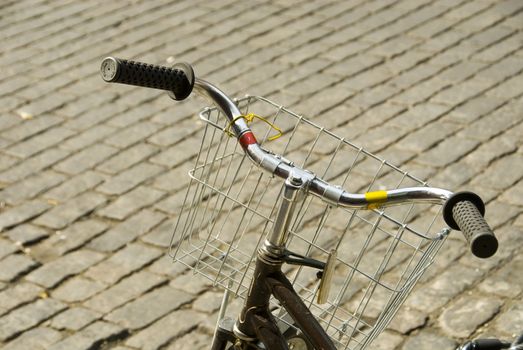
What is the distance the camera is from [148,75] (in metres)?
2.68

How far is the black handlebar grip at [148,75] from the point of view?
266cm

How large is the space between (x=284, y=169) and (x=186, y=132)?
3.47 m

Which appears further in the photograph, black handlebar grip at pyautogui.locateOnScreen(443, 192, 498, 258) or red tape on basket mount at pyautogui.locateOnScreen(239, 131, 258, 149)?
red tape on basket mount at pyautogui.locateOnScreen(239, 131, 258, 149)

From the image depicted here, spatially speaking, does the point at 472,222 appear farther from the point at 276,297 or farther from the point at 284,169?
the point at 276,297

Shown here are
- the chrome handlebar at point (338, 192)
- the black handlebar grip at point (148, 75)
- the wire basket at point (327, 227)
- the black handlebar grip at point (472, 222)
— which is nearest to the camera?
the black handlebar grip at point (472, 222)

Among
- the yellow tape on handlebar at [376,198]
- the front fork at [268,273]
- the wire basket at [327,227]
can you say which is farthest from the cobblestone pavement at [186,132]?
the yellow tape on handlebar at [376,198]

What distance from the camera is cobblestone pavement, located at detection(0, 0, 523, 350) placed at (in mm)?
4422

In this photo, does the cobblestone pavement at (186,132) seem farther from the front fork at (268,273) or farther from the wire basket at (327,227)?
the front fork at (268,273)

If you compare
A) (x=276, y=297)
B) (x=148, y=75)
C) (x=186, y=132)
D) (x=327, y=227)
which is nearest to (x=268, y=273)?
(x=276, y=297)

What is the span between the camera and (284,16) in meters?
7.54

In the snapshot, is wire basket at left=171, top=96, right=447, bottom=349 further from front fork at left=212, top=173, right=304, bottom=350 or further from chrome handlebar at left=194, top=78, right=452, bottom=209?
chrome handlebar at left=194, top=78, right=452, bottom=209

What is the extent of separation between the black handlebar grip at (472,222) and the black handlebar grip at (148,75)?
854 millimetres

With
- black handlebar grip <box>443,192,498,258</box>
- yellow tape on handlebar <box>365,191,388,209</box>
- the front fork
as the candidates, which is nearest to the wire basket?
the front fork

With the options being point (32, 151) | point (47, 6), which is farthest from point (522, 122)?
point (47, 6)
